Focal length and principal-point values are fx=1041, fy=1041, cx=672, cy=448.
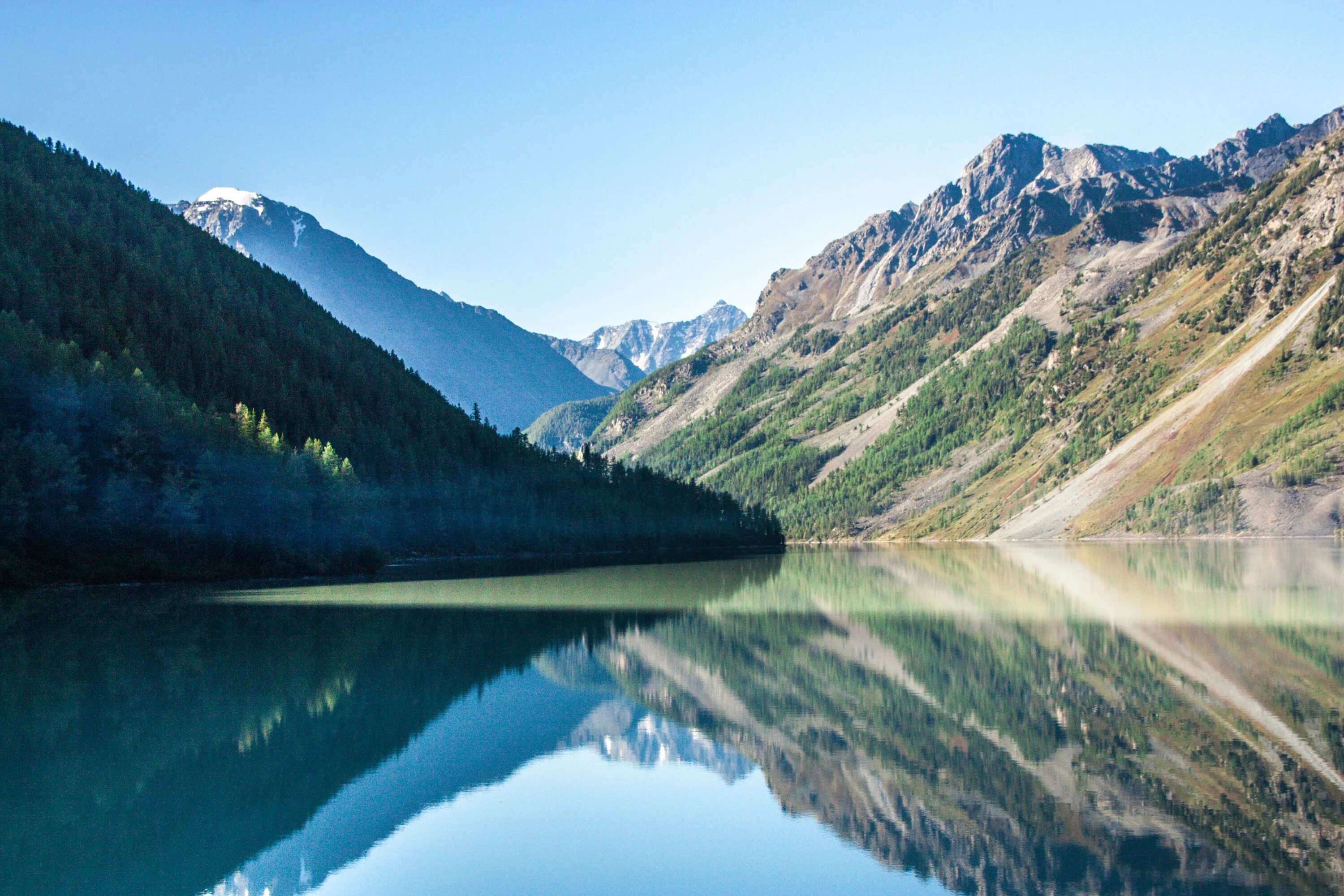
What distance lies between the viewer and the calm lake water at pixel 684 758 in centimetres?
1548

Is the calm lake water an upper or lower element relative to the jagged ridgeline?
lower

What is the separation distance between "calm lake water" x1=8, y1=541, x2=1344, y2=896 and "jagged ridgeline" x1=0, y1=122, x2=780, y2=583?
31.6 m

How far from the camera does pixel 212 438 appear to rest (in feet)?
289

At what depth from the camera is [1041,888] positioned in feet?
46.6

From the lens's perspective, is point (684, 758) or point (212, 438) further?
point (212, 438)

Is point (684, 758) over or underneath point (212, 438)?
underneath

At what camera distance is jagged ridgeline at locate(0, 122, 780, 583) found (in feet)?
243

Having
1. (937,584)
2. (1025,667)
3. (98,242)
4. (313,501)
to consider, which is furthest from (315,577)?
(1025,667)

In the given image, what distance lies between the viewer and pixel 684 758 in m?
23.1

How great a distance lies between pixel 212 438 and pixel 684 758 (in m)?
76.3

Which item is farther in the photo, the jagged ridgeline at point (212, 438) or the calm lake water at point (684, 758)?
the jagged ridgeline at point (212, 438)

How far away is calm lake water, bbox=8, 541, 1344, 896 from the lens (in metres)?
15.5

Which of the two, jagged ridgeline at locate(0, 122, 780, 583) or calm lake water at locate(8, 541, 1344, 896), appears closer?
calm lake water at locate(8, 541, 1344, 896)

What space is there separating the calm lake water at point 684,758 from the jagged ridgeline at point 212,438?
3160cm
